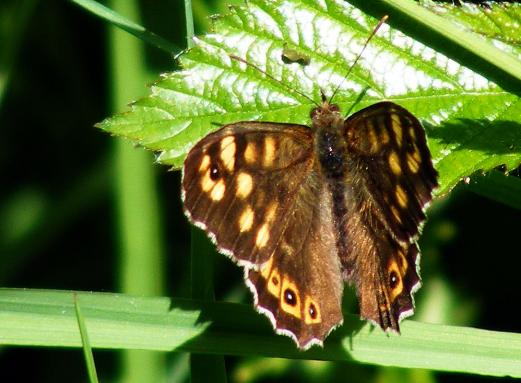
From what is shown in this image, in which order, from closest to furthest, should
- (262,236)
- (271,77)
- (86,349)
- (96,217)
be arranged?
(86,349) → (262,236) → (271,77) → (96,217)

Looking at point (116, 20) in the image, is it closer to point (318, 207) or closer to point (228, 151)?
point (228, 151)

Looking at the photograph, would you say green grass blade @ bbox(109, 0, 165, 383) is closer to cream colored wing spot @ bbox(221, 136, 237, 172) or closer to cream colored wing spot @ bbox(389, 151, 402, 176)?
cream colored wing spot @ bbox(221, 136, 237, 172)

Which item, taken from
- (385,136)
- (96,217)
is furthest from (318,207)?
(96,217)

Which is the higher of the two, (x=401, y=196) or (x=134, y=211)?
(x=401, y=196)

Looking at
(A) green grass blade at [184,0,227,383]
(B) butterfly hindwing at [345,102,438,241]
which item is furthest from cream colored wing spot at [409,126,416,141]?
(A) green grass blade at [184,0,227,383]

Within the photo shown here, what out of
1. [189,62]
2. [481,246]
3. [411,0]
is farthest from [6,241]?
[411,0]
